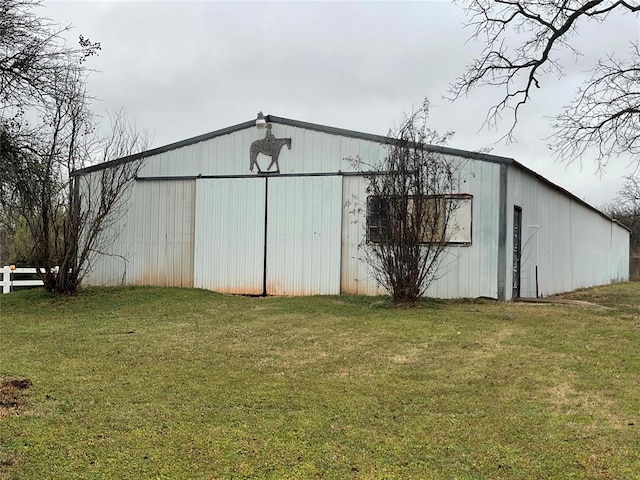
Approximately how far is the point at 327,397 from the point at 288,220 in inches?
348

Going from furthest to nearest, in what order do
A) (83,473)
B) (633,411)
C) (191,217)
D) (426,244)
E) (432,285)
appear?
(191,217)
(432,285)
(426,244)
(633,411)
(83,473)

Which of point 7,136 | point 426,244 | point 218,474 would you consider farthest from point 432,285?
→ point 218,474

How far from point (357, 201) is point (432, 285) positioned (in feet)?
8.15

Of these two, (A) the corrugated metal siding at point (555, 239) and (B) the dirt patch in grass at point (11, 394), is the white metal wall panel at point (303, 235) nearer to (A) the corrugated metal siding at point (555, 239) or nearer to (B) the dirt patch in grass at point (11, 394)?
(A) the corrugated metal siding at point (555, 239)

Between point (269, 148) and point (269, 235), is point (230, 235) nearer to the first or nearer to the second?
point (269, 235)

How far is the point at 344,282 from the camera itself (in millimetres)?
13367

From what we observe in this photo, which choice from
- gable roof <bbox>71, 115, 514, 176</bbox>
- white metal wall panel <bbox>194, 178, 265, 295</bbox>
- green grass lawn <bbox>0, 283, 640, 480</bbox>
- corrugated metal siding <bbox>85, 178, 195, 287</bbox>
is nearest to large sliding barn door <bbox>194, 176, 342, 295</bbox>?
white metal wall panel <bbox>194, 178, 265, 295</bbox>

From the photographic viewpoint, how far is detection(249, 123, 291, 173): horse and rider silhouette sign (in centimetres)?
1410

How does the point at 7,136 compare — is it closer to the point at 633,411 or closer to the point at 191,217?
the point at 191,217

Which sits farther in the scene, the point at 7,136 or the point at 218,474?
the point at 7,136

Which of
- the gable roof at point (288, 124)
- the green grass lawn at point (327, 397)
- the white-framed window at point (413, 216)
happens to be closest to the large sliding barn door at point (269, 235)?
the gable roof at point (288, 124)

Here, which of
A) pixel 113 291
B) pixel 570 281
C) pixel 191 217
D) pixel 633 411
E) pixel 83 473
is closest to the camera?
pixel 83 473

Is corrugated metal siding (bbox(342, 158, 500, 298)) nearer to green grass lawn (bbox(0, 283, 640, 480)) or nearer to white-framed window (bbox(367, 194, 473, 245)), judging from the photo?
white-framed window (bbox(367, 194, 473, 245))

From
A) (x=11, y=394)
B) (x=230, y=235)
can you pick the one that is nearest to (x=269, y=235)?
(x=230, y=235)
